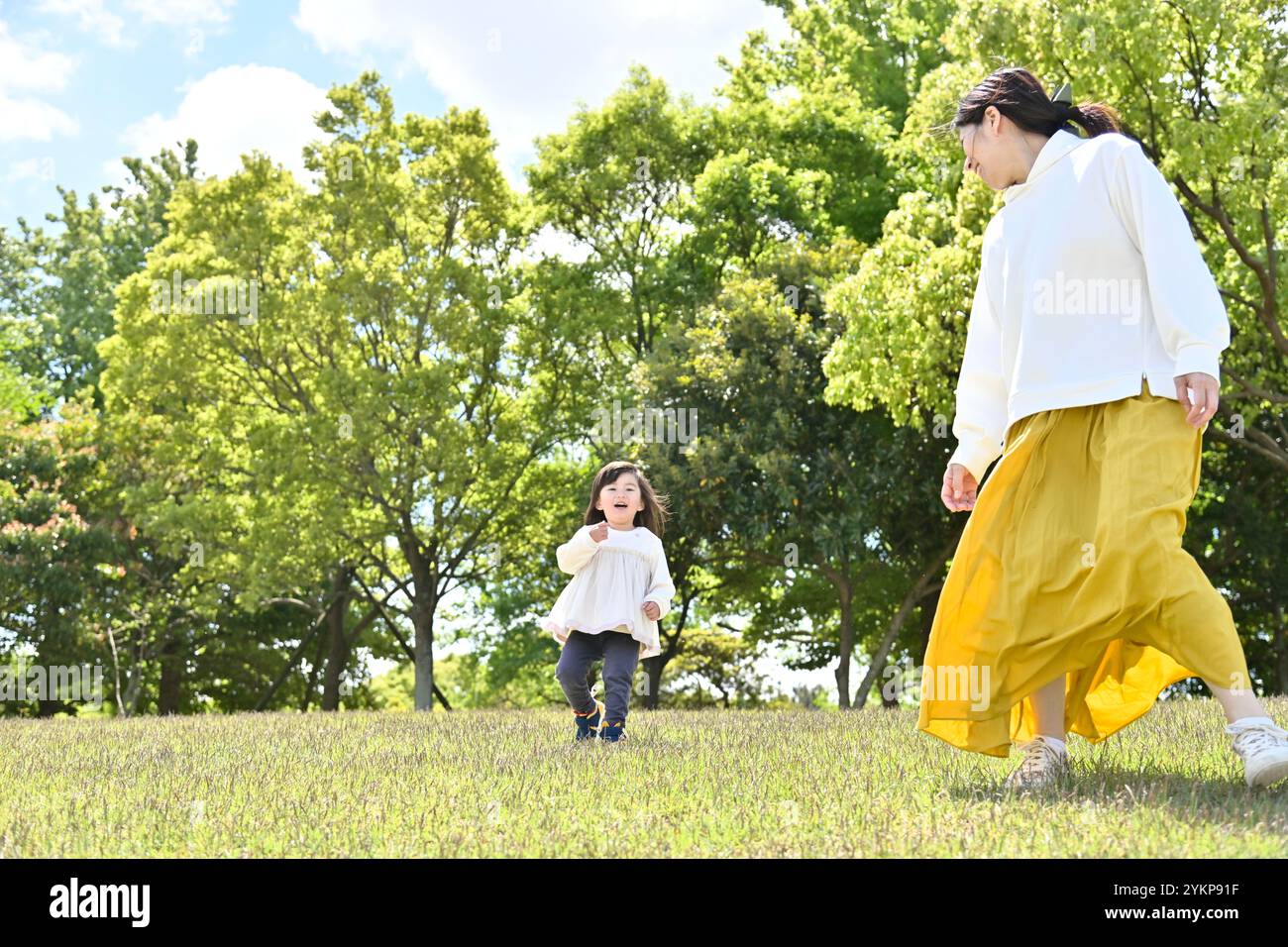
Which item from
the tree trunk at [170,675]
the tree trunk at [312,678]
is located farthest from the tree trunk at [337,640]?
the tree trunk at [170,675]

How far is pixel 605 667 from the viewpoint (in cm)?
833

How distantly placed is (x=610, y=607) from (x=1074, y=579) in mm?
4075

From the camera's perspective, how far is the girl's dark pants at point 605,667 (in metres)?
8.24

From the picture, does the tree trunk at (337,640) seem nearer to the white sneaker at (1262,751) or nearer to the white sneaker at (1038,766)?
the white sneaker at (1038,766)

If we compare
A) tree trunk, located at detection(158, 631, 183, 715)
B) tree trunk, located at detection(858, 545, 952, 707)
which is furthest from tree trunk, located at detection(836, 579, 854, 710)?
tree trunk, located at detection(158, 631, 183, 715)

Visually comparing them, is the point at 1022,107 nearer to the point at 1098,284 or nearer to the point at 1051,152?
the point at 1051,152

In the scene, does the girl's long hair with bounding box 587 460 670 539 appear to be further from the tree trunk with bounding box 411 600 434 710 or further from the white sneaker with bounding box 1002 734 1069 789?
the tree trunk with bounding box 411 600 434 710

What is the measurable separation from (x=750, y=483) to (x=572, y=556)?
15172 millimetres

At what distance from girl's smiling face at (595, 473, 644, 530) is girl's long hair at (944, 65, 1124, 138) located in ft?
13.0

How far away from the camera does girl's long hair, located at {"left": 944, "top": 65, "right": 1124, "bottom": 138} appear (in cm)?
521

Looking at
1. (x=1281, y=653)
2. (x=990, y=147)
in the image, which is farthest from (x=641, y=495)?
(x=1281, y=653)

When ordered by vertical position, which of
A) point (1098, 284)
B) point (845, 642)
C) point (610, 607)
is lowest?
point (845, 642)

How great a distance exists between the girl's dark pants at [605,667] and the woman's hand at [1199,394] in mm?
4363
